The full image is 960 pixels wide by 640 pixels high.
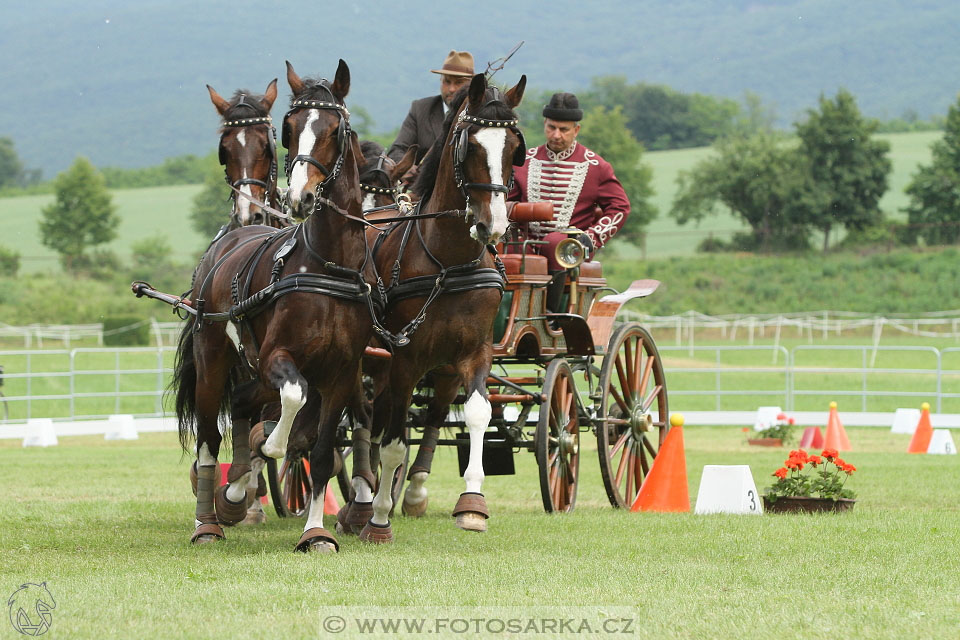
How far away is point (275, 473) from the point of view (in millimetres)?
8539

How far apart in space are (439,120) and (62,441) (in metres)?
11.7

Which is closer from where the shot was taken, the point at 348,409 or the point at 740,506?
the point at 348,409

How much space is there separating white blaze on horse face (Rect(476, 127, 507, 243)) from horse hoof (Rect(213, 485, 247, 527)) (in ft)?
7.34

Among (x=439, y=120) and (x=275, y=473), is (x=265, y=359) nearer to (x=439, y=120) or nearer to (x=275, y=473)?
(x=275, y=473)

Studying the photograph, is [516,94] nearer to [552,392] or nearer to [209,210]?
[552,392]

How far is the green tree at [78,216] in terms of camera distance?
71312mm

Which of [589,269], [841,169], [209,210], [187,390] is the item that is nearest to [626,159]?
[841,169]

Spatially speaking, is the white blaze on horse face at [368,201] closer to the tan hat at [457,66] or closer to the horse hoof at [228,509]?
the tan hat at [457,66]

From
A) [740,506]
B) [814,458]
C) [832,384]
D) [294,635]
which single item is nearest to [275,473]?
[740,506]

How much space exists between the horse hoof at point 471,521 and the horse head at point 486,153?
4.71 feet

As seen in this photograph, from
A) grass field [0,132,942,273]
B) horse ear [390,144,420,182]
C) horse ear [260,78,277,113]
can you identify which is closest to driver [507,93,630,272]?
horse ear [390,144,420,182]

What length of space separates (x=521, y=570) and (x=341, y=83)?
2.63 meters

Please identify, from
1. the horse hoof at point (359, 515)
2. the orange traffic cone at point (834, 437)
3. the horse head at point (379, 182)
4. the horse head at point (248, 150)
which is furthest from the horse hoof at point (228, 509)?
the orange traffic cone at point (834, 437)

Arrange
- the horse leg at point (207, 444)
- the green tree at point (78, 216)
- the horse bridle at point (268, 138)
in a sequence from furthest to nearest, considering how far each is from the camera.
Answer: the green tree at point (78, 216) → the horse bridle at point (268, 138) → the horse leg at point (207, 444)
